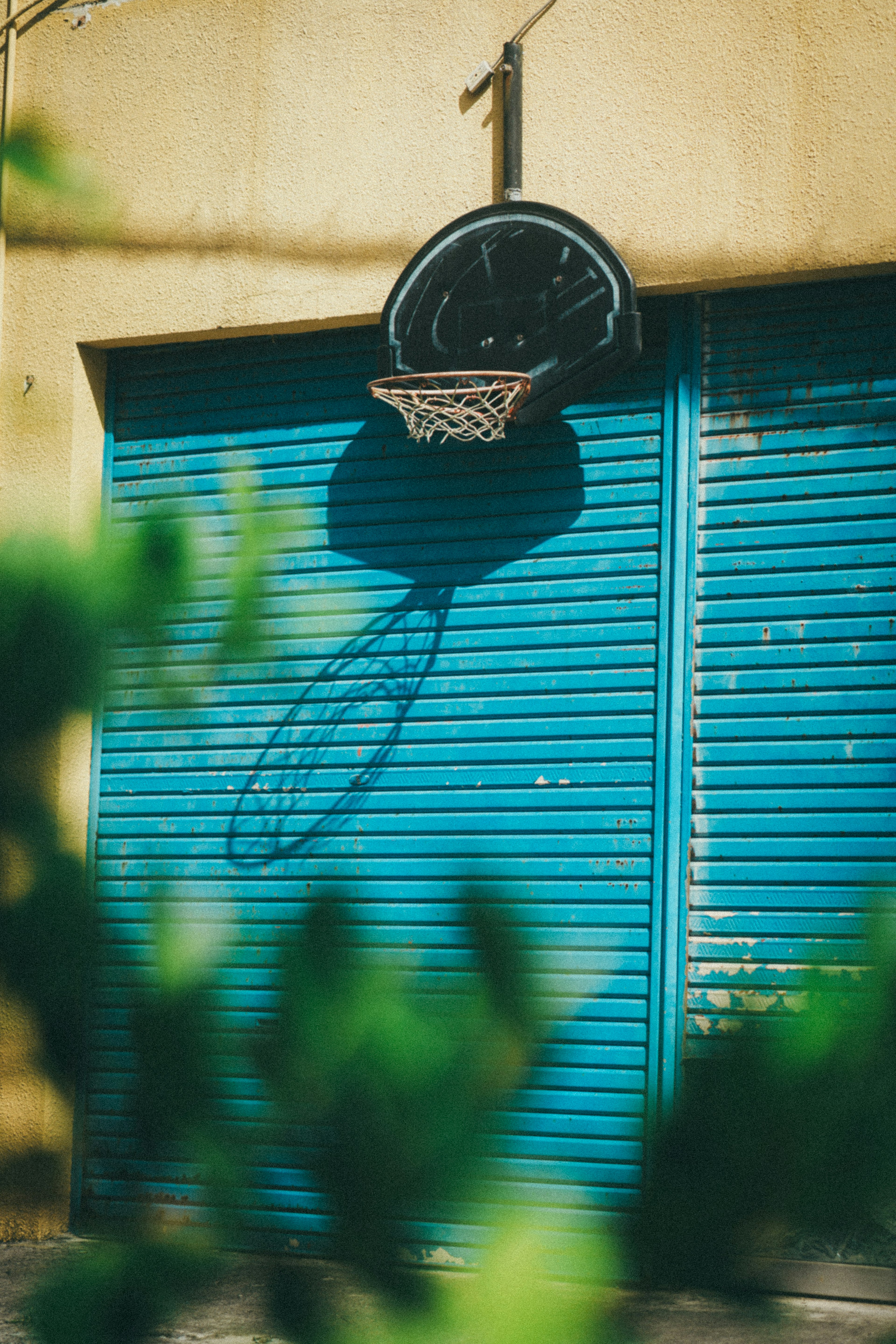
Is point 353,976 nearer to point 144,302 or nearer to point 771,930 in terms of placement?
point 771,930

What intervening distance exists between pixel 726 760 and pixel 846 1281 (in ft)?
3.79

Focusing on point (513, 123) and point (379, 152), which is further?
point (379, 152)

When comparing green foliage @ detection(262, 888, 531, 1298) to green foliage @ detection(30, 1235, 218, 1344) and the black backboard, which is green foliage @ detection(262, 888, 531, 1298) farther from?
the black backboard

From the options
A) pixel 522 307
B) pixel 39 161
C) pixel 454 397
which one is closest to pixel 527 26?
pixel 522 307

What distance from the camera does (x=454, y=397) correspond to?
9.23 feet

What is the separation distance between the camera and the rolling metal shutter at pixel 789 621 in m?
2.76

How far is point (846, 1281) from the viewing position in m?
2.22

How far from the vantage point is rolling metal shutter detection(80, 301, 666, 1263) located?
2.92 m

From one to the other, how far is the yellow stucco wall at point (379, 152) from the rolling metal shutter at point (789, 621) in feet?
0.68

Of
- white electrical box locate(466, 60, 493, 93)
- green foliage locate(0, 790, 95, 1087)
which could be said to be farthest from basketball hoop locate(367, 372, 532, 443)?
green foliage locate(0, 790, 95, 1087)

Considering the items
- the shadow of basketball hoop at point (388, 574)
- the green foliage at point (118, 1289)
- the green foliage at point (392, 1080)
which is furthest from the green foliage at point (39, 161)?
the shadow of basketball hoop at point (388, 574)

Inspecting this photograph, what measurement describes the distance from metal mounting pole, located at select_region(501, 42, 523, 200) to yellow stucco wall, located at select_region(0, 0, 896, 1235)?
0.04 meters

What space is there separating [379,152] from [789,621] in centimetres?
170

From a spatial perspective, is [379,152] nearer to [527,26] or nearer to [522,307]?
[527,26]
